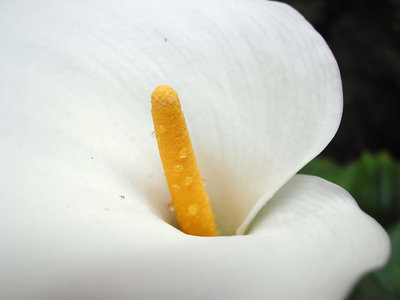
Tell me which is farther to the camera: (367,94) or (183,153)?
(367,94)

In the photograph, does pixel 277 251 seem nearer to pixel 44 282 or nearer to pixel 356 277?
pixel 356 277

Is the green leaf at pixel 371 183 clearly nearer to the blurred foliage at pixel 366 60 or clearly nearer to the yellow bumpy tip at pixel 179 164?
the blurred foliage at pixel 366 60

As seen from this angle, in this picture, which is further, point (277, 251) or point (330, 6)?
point (330, 6)

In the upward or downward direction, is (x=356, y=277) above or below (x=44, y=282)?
above

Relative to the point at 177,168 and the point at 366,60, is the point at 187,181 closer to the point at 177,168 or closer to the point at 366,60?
the point at 177,168

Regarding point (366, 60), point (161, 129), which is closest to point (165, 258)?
point (161, 129)

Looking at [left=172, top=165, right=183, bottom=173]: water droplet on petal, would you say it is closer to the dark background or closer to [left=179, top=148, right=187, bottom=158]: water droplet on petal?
[left=179, top=148, right=187, bottom=158]: water droplet on petal

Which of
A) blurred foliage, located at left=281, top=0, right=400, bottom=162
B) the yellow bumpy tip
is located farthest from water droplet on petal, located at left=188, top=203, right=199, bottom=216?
blurred foliage, located at left=281, top=0, right=400, bottom=162

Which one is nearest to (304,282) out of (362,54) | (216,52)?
(216,52)
